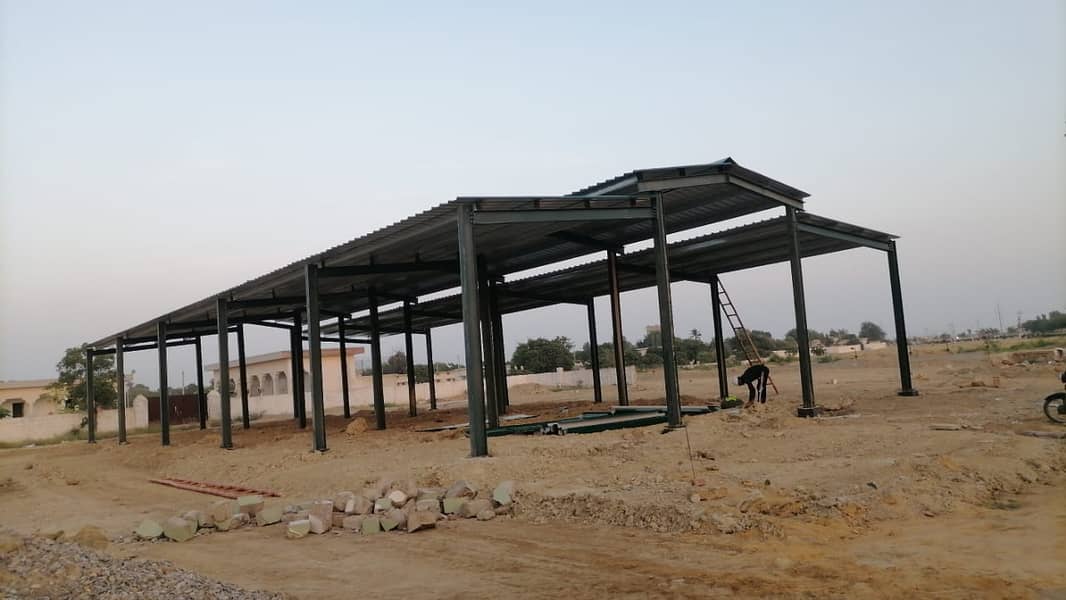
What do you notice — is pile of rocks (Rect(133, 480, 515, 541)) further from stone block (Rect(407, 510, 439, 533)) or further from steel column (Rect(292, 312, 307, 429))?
steel column (Rect(292, 312, 307, 429))

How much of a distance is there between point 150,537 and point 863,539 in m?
9.77

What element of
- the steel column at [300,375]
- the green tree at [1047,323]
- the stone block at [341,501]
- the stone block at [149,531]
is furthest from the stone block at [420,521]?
the green tree at [1047,323]

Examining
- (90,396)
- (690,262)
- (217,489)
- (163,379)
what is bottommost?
(217,489)

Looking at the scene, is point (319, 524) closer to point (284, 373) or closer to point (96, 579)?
point (96, 579)

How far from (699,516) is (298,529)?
5.57 m

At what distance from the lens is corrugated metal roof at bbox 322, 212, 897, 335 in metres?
20.5

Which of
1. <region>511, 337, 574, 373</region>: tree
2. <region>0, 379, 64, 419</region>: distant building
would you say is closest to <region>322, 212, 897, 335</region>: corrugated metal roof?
<region>0, 379, 64, 419</region>: distant building

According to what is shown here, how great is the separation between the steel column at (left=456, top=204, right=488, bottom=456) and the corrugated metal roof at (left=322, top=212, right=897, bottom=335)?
8.71 meters

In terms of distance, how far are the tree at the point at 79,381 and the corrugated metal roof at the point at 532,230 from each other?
24491 mm

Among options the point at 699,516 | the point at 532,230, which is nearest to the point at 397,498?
the point at 699,516

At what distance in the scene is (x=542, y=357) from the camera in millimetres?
75750

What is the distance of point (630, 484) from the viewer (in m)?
10.9

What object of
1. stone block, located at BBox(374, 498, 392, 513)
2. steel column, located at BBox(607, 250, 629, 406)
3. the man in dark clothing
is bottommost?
stone block, located at BBox(374, 498, 392, 513)

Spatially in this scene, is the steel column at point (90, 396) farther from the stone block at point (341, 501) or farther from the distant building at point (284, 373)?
the stone block at point (341, 501)
